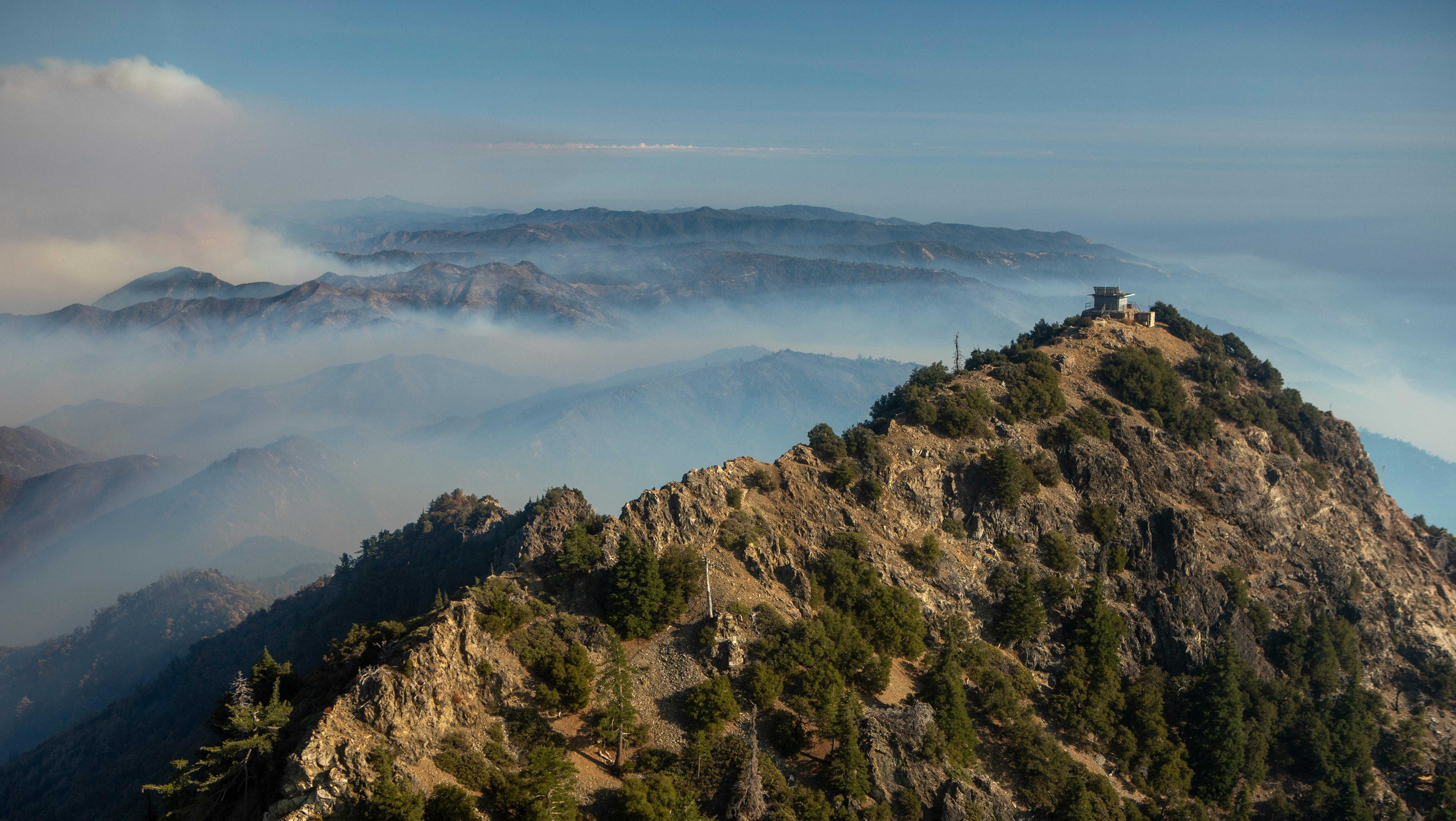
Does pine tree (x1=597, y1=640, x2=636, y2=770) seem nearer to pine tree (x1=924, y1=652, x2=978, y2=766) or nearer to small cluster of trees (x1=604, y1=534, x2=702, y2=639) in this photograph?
small cluster of trees (x1=604, y1=534, x2=702, y2=639)

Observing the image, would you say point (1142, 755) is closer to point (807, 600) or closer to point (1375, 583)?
point (807, 600)

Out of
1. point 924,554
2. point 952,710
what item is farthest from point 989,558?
point 952,710

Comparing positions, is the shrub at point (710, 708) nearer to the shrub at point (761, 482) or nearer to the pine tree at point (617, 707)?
the pine tree at point (617, 707)

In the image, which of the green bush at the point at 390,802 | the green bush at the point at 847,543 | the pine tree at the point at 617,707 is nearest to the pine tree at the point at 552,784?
the pine tree at the point at 617,707

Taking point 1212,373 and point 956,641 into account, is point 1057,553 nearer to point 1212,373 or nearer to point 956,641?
point 956,641

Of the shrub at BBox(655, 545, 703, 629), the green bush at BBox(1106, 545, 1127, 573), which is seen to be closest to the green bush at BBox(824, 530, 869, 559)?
the shrub at BBox(655, 545, 703, 629)

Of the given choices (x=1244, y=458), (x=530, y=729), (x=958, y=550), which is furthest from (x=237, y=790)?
(x=1244, y=458)
